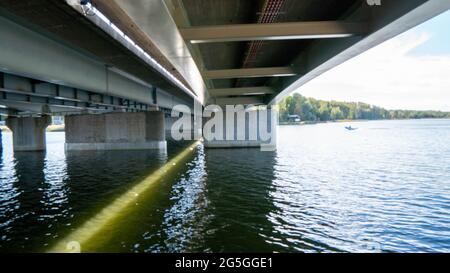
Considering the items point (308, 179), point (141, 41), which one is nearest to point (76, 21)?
point (141, 41)

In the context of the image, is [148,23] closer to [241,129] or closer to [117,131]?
[241,129]

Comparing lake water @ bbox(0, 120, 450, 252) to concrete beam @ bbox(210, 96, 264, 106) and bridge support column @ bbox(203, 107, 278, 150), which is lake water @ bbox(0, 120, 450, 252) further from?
bridge support column @ bbox(203, 107, 278, 150)

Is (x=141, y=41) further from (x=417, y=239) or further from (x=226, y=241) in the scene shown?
(x=417, y=239)

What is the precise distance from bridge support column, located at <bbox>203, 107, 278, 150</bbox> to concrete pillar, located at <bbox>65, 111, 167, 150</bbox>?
298 inches

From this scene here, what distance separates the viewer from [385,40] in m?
11.6

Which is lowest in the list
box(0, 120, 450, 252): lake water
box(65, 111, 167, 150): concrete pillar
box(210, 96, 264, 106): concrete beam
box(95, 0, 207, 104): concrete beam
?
box(0, 120, 450, 252): lake water

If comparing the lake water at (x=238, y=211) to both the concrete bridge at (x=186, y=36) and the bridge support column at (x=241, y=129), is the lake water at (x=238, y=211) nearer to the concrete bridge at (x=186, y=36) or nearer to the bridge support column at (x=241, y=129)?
the concrete bridge at (x=186, y=36)

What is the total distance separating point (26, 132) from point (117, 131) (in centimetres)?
1459

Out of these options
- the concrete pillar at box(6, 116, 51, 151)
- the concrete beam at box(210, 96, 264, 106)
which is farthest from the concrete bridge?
the concrete pillar at box(6, 116, 51, 151)

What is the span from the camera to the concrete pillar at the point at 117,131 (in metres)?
45.8

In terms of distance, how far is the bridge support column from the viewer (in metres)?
45.8

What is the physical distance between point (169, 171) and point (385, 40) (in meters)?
17.8

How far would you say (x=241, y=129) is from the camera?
1828 inches

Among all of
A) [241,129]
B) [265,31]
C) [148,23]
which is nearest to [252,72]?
[265,31]
